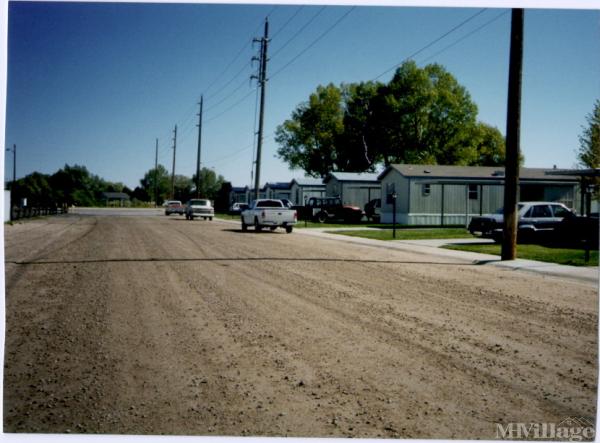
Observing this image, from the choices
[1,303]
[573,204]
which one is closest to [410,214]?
[573,204]

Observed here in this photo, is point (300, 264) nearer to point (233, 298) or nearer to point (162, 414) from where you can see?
point (233, 298)

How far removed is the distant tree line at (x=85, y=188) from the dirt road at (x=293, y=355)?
4835mm

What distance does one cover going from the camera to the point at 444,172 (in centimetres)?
3359

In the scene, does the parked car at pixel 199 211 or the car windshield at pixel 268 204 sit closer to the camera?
the car windshield at pixel 268 204

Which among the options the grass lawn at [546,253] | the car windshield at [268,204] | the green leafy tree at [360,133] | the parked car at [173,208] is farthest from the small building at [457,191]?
the green leafy tree at [360,133]

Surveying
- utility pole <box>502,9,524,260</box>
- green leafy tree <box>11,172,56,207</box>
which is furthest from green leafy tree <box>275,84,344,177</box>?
utility pole <box>502,9,524,260</box>

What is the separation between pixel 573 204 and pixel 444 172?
8919 mm

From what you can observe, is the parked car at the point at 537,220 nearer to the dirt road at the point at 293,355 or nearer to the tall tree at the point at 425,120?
the dirt road at the point at 293,355

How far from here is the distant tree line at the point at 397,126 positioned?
5912cm

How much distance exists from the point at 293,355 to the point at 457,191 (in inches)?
1210

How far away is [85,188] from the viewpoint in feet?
184

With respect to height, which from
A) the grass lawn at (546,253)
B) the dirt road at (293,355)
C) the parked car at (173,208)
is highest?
the parked car at (173,208)

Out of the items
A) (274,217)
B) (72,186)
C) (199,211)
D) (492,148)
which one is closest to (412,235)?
(274,217)

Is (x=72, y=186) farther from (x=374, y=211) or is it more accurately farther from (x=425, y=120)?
(x=425, y=120)
